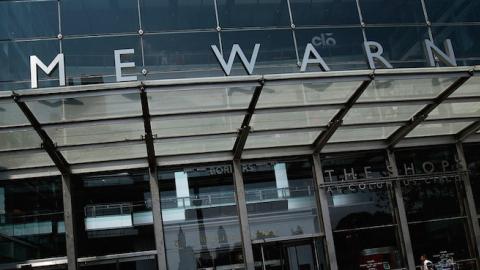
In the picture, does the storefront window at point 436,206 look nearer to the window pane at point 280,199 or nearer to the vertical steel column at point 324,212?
the vertical steel column at point 324,212

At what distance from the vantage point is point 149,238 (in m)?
13.5

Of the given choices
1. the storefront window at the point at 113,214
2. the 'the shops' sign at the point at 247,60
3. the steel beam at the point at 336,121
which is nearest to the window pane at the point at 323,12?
the 'the shops' sign at the point at 247,60

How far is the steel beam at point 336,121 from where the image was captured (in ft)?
38.1

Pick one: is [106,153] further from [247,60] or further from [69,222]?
[247,60]

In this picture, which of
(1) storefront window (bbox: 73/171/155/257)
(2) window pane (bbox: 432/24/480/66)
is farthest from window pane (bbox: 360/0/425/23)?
(1) storefront window (bbox: 73/171/155/257)

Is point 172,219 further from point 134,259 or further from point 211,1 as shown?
point 211,1

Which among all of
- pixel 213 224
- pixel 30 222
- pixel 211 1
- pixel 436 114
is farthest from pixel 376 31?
pixel 30 222

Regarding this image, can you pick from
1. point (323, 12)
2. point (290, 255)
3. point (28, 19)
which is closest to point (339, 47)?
point (323, 12)

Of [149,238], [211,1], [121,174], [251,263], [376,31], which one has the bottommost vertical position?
[251,263]

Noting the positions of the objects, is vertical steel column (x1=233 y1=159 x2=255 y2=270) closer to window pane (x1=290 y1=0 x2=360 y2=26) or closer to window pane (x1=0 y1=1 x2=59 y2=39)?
window pane (x1=290 y1=0 x2=360 y2=26)

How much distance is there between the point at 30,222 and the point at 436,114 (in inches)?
379

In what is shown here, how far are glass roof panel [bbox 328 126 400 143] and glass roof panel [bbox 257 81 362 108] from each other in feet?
5.46

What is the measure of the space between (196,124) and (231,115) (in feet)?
2.90

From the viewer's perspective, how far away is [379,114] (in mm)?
13281
